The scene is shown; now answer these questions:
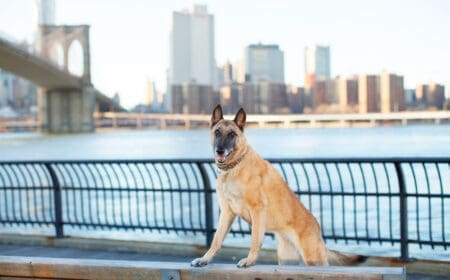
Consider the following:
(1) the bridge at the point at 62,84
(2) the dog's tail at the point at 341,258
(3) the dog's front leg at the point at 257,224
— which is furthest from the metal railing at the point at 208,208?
(1) the bridge at the point at 62,84

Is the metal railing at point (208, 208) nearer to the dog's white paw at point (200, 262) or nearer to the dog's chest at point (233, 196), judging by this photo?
the dog's chest at point (233, 196)

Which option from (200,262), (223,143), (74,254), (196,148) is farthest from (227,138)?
(196,148)

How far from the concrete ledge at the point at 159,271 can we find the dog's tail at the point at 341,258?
90 cm

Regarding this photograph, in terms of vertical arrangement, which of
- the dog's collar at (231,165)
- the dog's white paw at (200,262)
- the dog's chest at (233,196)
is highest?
the dog's collar at (231,165)

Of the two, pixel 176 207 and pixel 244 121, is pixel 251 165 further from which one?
pixel 176 207

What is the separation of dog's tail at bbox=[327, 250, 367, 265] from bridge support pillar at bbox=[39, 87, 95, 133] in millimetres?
96184

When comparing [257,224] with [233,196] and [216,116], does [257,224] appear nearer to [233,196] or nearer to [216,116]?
[233,196]

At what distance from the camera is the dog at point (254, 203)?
3.93 metres

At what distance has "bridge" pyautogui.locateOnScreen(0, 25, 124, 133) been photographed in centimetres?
7669

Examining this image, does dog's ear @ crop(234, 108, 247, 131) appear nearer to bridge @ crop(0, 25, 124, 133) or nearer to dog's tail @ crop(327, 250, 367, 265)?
dog's tail @ crop(327, 250, 367, 265)

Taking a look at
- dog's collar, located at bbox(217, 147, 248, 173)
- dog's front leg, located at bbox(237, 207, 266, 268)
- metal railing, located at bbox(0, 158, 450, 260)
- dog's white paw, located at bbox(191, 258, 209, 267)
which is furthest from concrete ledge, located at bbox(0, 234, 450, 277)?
dog's collar, located at bbox(217, 147, 248, 173)

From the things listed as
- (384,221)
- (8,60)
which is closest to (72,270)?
(384,221)

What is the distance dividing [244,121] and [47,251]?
556cm

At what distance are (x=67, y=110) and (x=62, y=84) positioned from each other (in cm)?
1446
